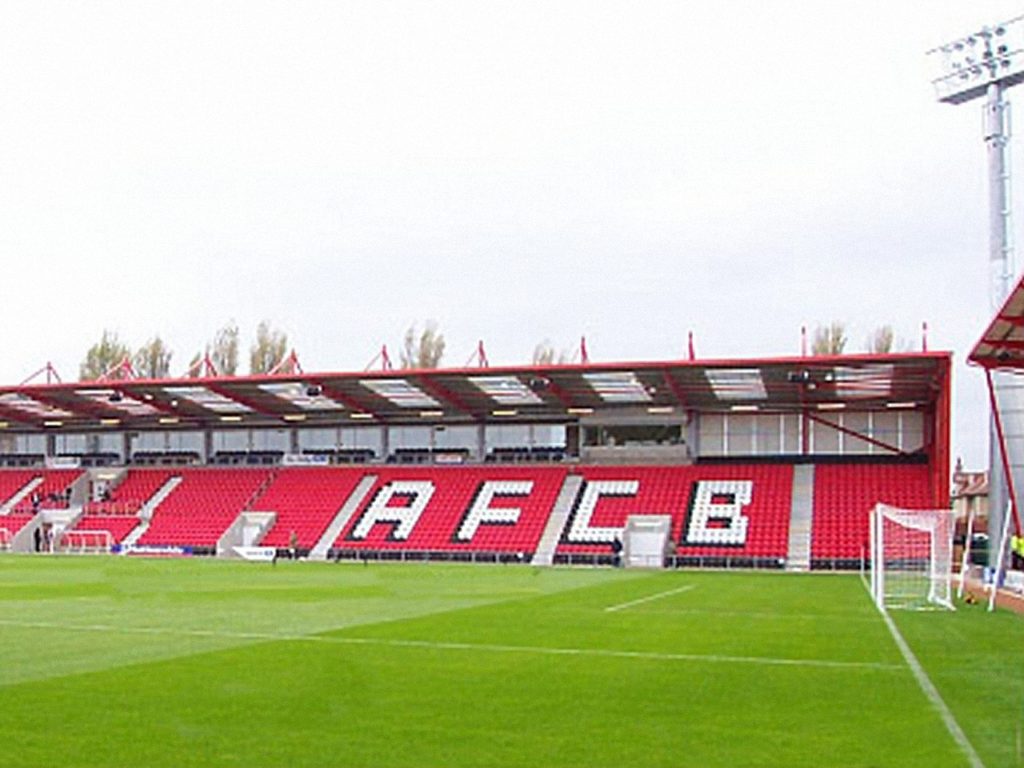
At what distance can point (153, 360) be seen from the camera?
9406 centimetres

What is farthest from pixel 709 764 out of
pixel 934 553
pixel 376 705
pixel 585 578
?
pixel 585 578

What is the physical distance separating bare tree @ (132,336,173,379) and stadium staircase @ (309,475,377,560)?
138 feet

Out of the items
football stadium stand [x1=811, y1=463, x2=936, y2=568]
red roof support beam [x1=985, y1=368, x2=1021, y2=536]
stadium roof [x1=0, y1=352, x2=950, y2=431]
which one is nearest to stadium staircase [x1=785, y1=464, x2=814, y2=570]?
football stadium stand [x1=811, y1=463, x2=936, y2=568]

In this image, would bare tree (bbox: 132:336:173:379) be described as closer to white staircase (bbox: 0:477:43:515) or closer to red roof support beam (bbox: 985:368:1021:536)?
white staircase (bbox: 0:477:43:515)

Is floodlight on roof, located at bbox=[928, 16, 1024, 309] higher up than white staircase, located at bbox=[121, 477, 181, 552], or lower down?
higher up

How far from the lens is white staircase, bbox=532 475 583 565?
48.4 metres

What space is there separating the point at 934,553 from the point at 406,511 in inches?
1109

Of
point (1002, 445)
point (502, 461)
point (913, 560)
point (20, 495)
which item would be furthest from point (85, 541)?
point (1002, 445)

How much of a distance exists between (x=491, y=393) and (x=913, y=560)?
70.1 ft

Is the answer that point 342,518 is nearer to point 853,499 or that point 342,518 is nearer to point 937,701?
point 853,499

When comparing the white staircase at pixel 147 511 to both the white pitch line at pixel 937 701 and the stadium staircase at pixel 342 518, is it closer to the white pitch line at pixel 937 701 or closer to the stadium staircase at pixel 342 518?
the stadium staircase at pixel 342 518

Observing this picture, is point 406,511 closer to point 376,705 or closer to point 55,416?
point 55,416

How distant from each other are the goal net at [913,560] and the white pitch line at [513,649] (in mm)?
10580

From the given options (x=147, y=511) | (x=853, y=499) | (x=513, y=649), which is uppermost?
(x=513, y=649)
